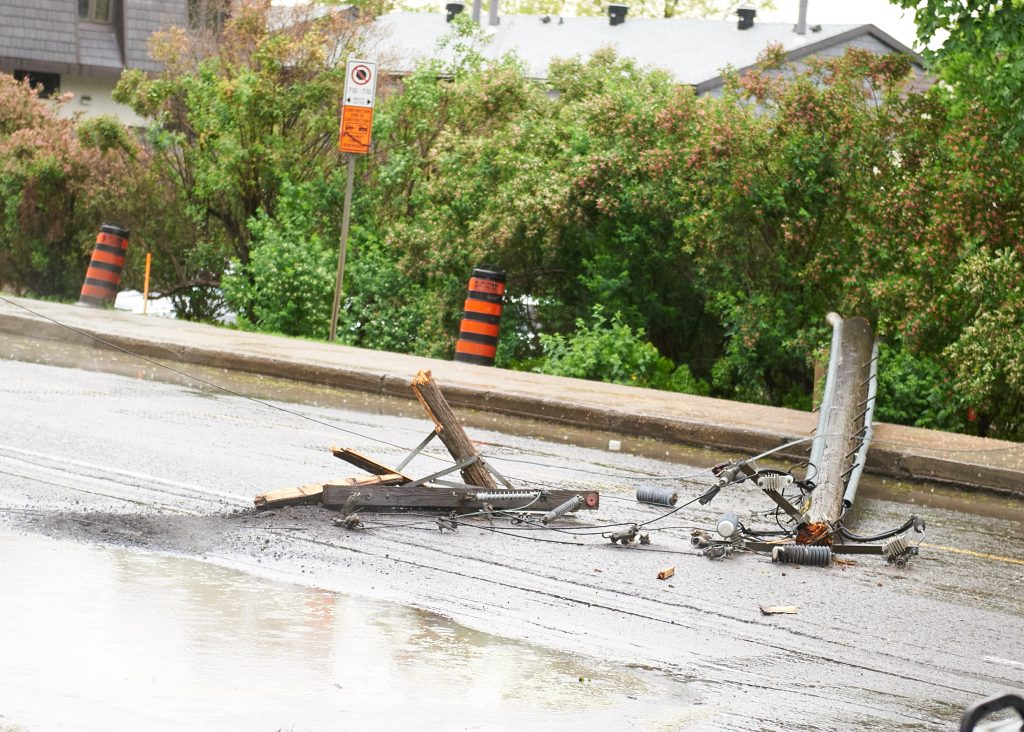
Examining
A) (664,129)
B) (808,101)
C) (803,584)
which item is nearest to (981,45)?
(808,101)

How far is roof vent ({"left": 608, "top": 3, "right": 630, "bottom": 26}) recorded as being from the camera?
144 ft

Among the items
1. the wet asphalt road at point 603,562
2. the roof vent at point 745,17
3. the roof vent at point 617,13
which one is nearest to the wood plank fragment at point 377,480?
the wet asphalt road at point 603,562

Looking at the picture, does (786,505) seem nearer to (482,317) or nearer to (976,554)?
(976,554)

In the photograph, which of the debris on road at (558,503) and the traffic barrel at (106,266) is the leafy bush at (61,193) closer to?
the traffic barrel at (106,266)

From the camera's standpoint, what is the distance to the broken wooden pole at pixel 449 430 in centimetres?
805

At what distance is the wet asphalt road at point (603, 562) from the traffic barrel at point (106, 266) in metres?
8.93

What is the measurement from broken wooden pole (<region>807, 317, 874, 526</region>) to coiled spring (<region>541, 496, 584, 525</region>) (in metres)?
1.34

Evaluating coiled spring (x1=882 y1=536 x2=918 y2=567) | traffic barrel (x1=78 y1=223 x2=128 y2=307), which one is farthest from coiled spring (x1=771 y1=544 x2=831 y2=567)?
traffic barrel (x1=78 y1=223 x2=128 y2=307)

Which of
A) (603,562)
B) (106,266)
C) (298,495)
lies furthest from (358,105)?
(603,562)

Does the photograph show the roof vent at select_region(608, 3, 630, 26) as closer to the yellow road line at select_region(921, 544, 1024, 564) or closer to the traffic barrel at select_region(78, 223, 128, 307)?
the traffic barrel at select_region(78, 223, 128, 307)

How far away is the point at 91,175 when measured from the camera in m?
21.5

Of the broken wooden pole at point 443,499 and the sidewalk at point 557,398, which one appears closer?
the broken wooden pole at point 443,499

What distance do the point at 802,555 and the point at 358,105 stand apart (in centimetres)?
1088

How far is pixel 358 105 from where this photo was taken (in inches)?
671
